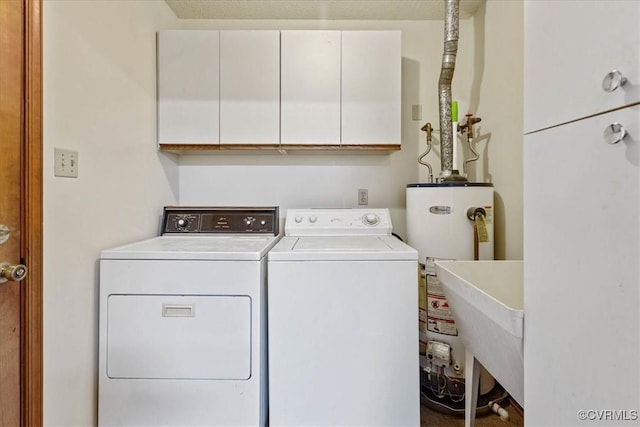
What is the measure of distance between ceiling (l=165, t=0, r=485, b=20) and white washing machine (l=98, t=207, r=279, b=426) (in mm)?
1767

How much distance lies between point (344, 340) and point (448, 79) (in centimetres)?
165

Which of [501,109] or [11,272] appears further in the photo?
[501,109]

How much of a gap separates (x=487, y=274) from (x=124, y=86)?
2.00 metres

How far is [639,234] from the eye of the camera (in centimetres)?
47

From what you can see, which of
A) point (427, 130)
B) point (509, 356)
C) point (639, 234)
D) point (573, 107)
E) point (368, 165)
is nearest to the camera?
point (639, 234)

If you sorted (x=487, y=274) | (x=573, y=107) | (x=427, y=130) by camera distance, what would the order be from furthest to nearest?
(x=427, y=130) → (x=487, y=274) → (x=573, y=107)

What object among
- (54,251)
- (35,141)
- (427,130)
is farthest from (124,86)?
(427,130)

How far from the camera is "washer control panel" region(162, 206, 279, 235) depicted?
6.48 feet

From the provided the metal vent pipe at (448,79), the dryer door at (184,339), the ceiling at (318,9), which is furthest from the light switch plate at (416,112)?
the dryer door at (184,339)

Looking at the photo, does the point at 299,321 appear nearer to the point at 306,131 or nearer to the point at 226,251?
the point at 226,251

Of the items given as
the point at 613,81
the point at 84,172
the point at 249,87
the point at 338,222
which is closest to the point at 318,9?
the point at 249,87

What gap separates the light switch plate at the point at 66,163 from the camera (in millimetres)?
1154

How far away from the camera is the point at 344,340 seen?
1.32 metres

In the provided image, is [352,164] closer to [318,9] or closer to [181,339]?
[318,9]
